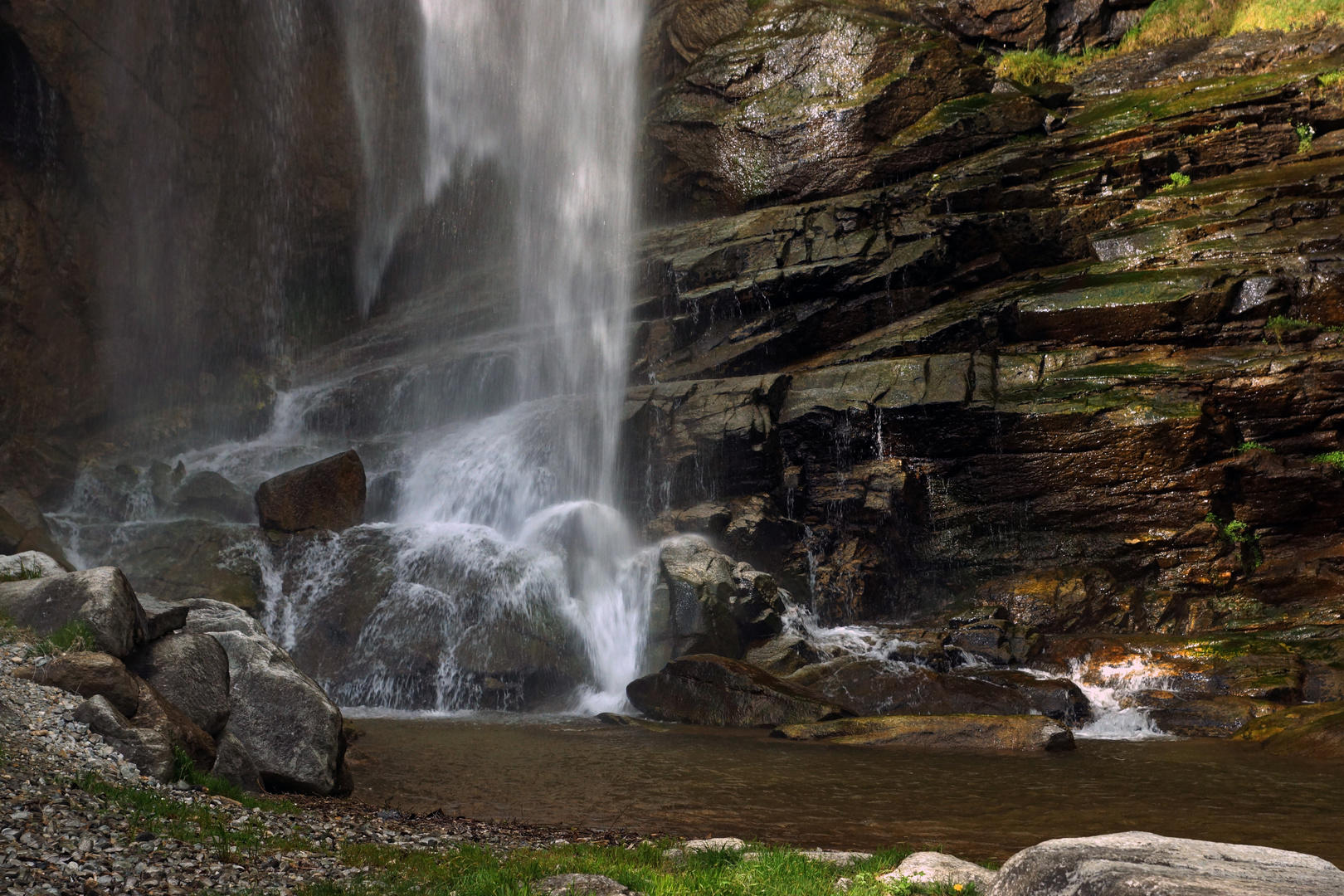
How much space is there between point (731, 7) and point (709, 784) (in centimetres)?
3339

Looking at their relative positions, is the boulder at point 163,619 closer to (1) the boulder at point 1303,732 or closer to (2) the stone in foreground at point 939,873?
(2) the stone in foreground at point 939,873

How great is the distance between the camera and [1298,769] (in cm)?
1058

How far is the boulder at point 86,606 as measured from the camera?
24.6 feet

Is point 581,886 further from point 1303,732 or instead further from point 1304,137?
point 1304,137

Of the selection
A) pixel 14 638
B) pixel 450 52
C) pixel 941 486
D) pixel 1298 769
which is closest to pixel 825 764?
pixel 1298 769

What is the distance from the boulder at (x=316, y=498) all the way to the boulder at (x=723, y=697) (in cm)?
880

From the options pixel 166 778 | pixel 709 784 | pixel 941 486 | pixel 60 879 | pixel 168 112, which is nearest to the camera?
pixel 60 879

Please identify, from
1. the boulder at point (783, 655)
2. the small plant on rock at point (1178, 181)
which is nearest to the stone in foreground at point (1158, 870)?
the boulder at point (783, 655)

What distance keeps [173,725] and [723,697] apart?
895 centimetres

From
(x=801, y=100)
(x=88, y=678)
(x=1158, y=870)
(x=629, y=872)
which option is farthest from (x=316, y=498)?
(x=801, y=100)

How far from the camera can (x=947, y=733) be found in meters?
12.4

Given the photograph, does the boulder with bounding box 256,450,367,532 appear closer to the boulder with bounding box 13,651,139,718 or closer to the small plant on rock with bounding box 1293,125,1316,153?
the boulder with bounding box 13,651,139,718

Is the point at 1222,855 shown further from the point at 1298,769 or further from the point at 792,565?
the point at 792,565

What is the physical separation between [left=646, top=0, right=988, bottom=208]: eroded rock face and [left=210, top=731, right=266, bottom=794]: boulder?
A: 2669 centimetres
